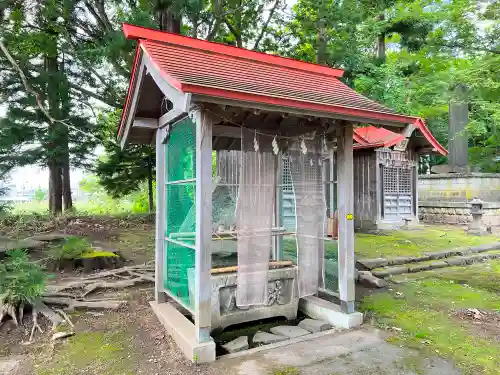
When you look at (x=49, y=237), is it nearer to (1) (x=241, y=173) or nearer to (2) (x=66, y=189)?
(2) (x=66, y=189)

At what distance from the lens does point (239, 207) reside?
13.7 ft

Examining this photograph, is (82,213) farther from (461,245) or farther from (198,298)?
(461,245)

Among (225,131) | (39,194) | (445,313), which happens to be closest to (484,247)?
(445,313)

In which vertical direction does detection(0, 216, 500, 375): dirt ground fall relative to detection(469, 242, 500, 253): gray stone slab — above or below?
below

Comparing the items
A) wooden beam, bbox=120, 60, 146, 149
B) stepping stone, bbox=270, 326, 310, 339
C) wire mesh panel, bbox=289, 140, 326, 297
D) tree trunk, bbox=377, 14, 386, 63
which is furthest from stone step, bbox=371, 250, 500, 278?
tree trunk, bbox=377, 14, 386, 63

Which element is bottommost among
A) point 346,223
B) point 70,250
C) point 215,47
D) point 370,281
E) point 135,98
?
point 370,281

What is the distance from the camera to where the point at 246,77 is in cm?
426

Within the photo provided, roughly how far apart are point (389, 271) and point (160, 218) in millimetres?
4675

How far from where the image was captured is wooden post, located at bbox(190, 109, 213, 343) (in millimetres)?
3580

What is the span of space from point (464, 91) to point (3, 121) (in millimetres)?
12767

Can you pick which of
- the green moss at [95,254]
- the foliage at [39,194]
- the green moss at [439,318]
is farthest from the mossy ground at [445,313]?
the foliage at [39,194]

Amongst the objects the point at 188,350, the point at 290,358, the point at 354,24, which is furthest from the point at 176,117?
the point at 354,24

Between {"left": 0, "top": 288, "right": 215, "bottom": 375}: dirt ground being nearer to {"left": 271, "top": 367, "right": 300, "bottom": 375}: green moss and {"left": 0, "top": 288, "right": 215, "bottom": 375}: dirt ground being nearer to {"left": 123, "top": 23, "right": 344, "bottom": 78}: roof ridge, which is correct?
{"left": 271, "top": 367, "right": 300, "bottom": 375}: green moss

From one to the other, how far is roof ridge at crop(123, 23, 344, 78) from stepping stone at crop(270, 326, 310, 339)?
3.60 metres
